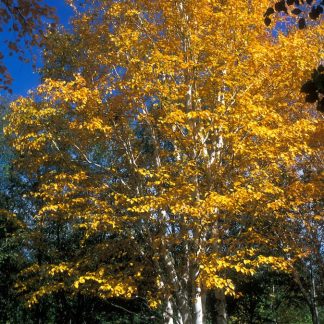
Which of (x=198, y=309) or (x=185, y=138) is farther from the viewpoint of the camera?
(x=185, y=138)

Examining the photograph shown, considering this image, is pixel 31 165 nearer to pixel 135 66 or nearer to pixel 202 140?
pixel 135 66

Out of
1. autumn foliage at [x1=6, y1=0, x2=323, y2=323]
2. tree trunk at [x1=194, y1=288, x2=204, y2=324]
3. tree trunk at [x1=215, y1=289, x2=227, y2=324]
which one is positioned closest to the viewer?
autumn foliage at [x1=6, y1=0, x2=323, y2=323]

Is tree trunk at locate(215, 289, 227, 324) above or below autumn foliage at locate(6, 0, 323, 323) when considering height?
below

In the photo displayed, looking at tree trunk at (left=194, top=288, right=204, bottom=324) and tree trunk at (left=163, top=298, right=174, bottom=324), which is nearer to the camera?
tree trunk at (left=194, top=288, right=204, bottom=324)

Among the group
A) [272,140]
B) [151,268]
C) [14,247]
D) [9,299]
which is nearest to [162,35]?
[272,140]

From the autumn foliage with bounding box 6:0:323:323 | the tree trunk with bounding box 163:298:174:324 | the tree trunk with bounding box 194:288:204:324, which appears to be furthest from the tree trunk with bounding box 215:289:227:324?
the tree trunk with bounding box 163:298:174:324

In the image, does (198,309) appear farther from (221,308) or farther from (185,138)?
(185,138)

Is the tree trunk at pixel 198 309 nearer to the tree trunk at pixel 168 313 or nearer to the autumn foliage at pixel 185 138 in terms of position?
the autumn foliage at pixel 185 138

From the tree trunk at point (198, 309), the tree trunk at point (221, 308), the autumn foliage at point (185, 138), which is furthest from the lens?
the tree trunk at point (221, 308)

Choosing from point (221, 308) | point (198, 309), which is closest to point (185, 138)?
point (198, 309)

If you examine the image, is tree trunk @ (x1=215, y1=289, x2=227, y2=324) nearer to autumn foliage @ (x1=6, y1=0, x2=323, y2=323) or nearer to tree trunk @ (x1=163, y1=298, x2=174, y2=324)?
autumn foliage @ (x1=6, y1=0, x2=323, y2=323)

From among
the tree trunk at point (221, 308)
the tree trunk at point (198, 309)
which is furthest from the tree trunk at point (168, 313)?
the tree trunk at point (221, 308)

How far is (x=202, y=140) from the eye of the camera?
891 cm

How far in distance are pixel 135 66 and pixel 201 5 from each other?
85.1 inches
